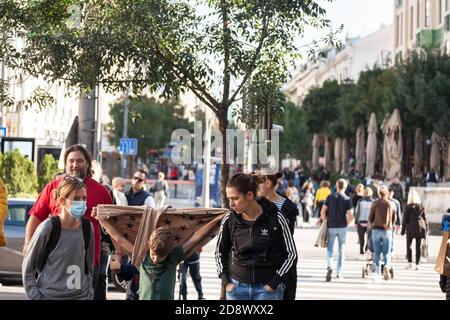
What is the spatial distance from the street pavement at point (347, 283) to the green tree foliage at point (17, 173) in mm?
7801

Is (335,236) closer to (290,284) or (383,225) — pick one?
(383,225)

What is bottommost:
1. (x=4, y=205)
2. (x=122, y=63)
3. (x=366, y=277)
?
(x=366, y=277)

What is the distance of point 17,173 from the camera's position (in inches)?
1346

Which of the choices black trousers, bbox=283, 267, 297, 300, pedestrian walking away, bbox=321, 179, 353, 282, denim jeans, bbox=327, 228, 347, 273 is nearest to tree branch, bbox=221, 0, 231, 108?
black trousers, bbox=283, 267, 297, 300

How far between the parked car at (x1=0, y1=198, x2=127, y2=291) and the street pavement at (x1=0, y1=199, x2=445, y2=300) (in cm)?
29

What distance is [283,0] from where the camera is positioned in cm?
1545

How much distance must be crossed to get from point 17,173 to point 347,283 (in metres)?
15.8

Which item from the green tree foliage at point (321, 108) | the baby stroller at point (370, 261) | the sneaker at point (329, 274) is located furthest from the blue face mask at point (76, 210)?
the green tree foliage at point (321, 108)

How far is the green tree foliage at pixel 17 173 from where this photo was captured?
33938 millimetres

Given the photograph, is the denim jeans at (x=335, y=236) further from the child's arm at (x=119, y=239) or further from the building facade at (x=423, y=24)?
the building facade at (x=423, y=24)

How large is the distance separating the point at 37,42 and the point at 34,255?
8681 millimetres

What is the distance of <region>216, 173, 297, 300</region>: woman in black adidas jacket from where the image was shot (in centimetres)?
879
